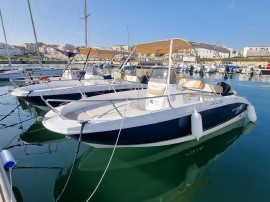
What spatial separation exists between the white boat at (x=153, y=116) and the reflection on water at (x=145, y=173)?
0.42 m

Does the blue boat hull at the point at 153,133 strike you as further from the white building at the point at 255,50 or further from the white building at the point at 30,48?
the white building at the point at 30,48

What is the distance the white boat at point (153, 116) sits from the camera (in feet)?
14.0

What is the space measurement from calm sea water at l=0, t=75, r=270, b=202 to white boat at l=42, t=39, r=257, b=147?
0.52 meters

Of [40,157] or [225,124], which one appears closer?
[40,157]

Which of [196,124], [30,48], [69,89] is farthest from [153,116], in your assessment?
[30,48]

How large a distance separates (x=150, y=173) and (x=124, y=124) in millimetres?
1314

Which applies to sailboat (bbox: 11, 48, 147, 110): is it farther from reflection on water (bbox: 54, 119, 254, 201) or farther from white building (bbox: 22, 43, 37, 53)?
white building (bbox: 22, 43, 37, 53)

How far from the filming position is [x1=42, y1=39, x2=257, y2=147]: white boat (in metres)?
4.26

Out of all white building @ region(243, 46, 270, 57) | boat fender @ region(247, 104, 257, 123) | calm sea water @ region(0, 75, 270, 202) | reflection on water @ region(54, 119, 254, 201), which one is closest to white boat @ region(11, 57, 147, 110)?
calm sea water @ region(0, 75, 270, 202)

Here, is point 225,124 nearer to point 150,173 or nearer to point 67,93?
point 150,173

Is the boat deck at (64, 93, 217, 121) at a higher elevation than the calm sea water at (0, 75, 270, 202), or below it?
higher

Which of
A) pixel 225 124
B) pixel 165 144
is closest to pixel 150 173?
pixel 165 144

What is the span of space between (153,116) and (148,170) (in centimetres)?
127

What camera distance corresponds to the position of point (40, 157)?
17.7 ft
